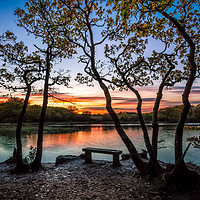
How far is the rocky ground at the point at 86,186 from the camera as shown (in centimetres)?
452

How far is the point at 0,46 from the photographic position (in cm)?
821

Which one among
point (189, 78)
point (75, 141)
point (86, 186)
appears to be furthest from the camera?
point (75, 141)

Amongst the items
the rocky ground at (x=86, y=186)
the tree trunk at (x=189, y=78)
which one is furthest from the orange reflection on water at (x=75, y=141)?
the tree trunk at (x=189, y=78)

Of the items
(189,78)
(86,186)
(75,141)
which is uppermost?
(189,78)

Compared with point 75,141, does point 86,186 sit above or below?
above

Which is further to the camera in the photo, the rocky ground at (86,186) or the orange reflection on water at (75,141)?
the orange reflection on water at (75,141)

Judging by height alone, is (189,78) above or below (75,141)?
above

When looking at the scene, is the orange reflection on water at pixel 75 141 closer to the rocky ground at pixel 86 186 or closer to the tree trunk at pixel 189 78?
the rocky ground at pixel 86 186

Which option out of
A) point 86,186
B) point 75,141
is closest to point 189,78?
point 86,186

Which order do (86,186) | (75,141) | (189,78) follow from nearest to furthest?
(189,78), (86,186), (75,141)

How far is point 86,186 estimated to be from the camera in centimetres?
547

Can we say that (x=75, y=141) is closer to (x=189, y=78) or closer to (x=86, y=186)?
(x=86, y=186)

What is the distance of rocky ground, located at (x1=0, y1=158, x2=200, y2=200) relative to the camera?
178 inches

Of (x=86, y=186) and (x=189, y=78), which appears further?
(x=86, y=186)
